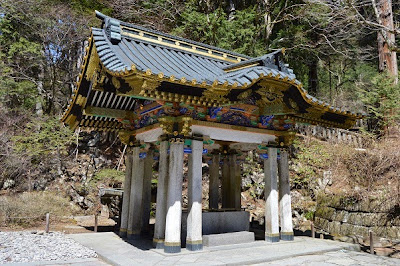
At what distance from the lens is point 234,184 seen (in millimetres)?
10359

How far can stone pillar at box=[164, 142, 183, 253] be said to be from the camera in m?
6.22

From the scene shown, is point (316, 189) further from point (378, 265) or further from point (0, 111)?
point (0, 111)

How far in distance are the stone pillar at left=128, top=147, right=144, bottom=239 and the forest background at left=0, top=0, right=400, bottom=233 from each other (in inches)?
333

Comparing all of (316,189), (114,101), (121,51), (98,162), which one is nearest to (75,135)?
(98,162)

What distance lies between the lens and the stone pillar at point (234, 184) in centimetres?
1027

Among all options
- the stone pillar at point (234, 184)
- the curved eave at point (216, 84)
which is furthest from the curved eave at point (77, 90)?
the stone pillar at point (234, 184)

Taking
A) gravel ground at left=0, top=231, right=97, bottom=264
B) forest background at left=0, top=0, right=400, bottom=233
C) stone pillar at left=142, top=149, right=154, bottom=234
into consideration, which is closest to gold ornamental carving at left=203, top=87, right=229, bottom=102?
stone pillar at left=142, top=149, right=154, bottom=234

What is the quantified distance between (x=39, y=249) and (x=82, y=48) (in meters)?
18.1

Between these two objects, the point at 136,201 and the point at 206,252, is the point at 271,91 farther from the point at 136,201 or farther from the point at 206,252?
the point at 136,201

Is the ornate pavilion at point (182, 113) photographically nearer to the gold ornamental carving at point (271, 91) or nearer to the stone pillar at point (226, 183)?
the gold ornamental carving at point (271, 91)

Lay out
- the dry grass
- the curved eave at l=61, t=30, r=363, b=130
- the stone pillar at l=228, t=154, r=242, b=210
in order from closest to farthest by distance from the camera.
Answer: the curved eave at l=61, t=30, r=363, b=130 < the stone pillar at l=228, t=154, r=242, b=210 < the dry grass

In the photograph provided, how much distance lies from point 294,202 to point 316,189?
144 cm

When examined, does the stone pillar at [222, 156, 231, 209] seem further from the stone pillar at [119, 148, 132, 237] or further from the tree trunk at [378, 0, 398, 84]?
the tree trunk at [378, 0, 398, 84]

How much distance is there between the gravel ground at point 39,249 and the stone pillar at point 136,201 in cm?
146
